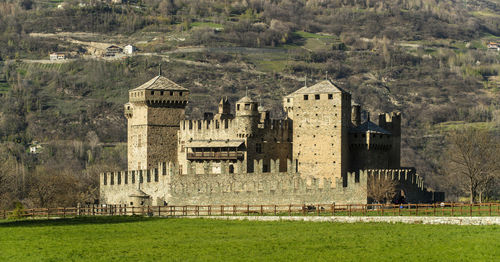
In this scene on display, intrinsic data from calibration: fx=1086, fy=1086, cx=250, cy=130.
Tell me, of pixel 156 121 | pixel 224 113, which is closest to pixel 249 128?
pixel 224 113

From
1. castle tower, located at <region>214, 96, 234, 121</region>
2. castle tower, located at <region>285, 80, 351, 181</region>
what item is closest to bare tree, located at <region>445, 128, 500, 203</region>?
castle tower, located at <region>285, 80, 351, 181</region>

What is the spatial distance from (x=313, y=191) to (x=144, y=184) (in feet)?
52.4

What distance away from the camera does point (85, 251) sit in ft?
161

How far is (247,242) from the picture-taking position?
52.5 metres

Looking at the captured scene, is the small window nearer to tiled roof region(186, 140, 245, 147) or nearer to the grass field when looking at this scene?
tiled roof region(186, 140, 245, 147)

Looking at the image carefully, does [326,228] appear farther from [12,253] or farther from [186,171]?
[186,171]

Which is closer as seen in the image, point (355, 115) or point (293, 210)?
point (293, 210)

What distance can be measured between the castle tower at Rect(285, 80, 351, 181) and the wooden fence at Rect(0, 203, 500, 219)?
5.31 m

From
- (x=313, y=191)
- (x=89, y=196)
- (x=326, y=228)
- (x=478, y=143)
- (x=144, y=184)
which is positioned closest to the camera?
(x=326, y=228)

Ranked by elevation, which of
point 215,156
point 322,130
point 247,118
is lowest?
point 215,156

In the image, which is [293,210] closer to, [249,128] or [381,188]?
[381,188]

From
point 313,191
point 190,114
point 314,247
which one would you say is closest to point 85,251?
point 314,247

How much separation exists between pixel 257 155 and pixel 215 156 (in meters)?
3.36

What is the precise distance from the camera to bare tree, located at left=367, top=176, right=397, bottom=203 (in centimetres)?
7469
